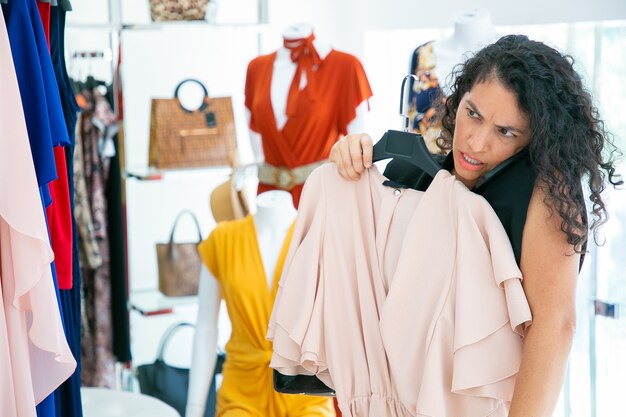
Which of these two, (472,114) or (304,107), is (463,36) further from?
(472,114)

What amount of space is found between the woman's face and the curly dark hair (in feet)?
0.06

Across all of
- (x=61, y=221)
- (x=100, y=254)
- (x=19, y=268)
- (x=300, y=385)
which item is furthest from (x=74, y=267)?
(x=100, y=254)

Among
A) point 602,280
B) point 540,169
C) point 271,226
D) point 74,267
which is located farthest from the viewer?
point 602,280

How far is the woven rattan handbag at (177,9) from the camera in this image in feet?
11.2

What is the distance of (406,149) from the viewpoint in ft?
5.29

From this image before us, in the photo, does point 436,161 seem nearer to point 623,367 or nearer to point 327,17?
point 623,367

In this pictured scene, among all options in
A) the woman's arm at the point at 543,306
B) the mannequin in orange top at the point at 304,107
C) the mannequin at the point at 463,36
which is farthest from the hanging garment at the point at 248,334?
the woman's arm at the point at 543,306

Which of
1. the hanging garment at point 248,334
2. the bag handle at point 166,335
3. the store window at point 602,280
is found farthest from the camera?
the bag handle at point 166,335

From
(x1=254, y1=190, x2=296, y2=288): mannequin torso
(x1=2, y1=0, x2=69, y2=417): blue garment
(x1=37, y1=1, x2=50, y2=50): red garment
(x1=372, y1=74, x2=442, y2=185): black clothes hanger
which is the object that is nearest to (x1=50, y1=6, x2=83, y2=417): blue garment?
(x1=37, y1=1, x2=50, y2=50): red garment

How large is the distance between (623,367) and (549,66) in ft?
6.16

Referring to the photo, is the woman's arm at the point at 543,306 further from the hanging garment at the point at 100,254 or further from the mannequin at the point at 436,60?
the hanging garment at the point at 100,254

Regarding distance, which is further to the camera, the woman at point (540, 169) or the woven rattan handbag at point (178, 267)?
the woven rattan handbag at point (178, 267)

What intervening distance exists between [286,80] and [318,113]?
21 cm

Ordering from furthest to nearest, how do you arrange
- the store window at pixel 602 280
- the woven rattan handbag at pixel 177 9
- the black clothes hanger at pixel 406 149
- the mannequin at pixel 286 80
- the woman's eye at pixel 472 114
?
the woven rattan handbag at pixel 177 9 → the mannequin at pixel 286 80 → the store window at pixel 602 280 → the black clothes hanger at pixel 406 149 → the woman's eye at pixel 472 114
